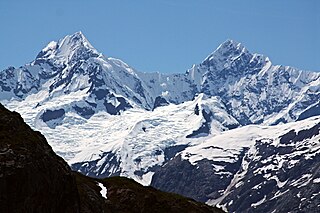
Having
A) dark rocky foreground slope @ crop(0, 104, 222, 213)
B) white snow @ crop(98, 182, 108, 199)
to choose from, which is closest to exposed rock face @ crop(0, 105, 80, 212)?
dark rocky foreground slope @ crop(0, 104, 222, 213)

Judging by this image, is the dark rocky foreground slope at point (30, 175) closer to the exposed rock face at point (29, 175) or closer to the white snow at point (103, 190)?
the exposed rock face at point (29, 175)

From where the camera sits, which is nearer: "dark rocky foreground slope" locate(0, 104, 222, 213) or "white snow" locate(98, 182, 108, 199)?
"dark rocky foreground slope" locate(0, 104, 222, 213)

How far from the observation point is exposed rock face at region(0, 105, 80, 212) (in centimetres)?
4806

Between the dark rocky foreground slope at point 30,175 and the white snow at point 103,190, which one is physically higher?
the white snow at point 103,190

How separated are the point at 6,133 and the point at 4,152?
3.70 metres

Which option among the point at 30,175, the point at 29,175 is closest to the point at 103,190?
the point at 30,175

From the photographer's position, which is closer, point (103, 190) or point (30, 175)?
point (30, 175)

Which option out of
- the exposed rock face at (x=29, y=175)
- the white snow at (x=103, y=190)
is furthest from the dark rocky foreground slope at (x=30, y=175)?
the white snow at (x=103, y=190)

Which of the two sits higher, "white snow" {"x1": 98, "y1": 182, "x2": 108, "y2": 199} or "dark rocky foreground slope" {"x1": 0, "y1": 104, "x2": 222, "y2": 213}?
"white snow" {"x1": 98, "y1": 182, "x2": 108, "y2": 199}

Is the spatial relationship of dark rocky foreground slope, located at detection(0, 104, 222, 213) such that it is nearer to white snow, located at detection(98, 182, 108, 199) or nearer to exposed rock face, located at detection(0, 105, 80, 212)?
exposed rock face, located at detection(0, 105, 80, 212)

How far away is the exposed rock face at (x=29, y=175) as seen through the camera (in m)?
48.1

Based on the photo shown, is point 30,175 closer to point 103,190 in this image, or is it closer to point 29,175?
point 29,175

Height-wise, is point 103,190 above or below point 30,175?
above

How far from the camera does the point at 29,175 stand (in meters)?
49.7
